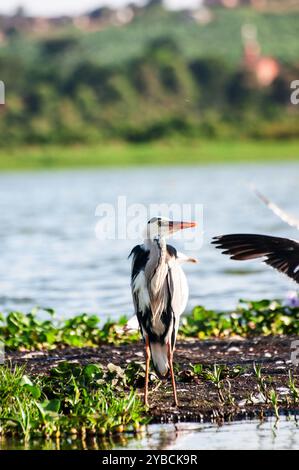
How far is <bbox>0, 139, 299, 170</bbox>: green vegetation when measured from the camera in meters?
51.5

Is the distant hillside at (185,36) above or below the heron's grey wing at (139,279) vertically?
above

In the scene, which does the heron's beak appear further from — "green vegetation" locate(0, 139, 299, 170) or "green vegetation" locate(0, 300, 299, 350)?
"green vegetation" locate(0, 139, 299, 170)

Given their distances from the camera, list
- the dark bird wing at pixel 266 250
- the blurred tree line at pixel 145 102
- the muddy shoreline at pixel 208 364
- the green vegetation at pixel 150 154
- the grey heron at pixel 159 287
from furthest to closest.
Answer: the blurred tree line at pixel 145 102
the green vegetation at pixel 150 154
the dark bird wing at pixel 266 250
the grey heron at pixel 159 287
the muddy shoreline at pixel 208 364

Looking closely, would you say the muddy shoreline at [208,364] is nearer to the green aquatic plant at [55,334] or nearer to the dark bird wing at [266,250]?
the green aquatic plant at [55,334]

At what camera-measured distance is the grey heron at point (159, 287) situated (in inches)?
326

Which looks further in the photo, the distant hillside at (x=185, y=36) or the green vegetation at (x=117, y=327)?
the distant hillside at (x=185, y=36)

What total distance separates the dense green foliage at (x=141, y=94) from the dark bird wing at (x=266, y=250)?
45.4 meters

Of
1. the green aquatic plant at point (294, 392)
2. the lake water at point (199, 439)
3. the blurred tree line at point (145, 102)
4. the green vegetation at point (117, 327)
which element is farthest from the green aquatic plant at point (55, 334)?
the blurred tree line at point (145, 102)

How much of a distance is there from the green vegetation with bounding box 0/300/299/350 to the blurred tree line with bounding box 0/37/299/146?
42.6 metres

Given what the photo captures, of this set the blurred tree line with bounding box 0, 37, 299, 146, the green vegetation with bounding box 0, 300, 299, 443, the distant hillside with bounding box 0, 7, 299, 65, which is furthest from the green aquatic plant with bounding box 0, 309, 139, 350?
the distant hillside with bounding box 0, 7, 299, 65

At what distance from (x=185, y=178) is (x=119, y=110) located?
30.2 m

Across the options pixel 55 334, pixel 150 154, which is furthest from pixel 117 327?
pixel 150 154

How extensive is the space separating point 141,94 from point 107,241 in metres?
55.2

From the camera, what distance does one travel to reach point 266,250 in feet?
28.5
